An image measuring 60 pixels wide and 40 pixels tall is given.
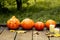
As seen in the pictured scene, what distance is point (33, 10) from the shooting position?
6.14 m

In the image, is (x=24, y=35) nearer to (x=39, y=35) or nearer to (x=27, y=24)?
(x=39, y=35)

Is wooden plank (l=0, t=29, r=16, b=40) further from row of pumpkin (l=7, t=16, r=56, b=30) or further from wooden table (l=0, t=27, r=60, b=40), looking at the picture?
row of pumpkin (l=7, t=16, r=56, b=30)

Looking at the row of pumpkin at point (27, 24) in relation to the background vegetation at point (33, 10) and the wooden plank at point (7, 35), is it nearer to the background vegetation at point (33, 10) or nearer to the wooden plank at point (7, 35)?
the wooden plank at point (7, 35)

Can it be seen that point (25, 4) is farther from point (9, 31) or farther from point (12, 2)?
point (9, 31)

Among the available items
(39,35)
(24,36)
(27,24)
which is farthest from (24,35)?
(27,24)

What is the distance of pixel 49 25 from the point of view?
103 inches

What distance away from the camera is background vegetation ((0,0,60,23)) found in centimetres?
570

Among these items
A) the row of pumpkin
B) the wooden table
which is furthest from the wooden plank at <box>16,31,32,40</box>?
the row of pumpkin

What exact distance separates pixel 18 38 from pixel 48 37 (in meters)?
0.32

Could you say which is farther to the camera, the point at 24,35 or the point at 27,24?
the point at 27,24

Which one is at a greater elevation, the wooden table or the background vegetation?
the wooden table

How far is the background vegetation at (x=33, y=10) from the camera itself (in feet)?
18.7

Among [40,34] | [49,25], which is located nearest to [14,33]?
[40,34]

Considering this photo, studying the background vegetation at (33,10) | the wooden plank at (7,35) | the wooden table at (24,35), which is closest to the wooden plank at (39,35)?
the wooden table at (24,35)
